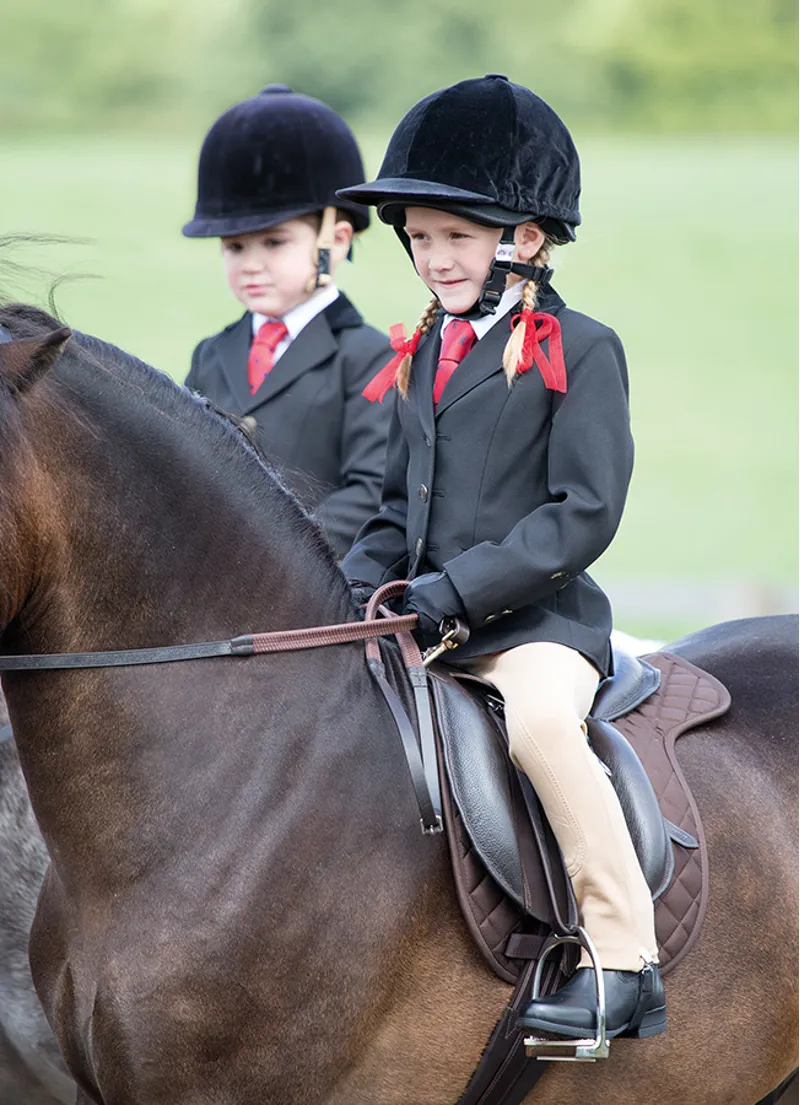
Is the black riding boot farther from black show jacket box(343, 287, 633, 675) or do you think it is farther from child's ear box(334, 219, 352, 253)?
child's ear box(334, 219, 352, 253)

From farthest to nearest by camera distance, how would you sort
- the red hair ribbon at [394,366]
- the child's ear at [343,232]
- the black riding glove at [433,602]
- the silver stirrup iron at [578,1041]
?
the child's ear at [343,232]
the red hair ribbon at [394,366]
the black riding glove at [433,602]
the silver stirrup iron at [578,1041]

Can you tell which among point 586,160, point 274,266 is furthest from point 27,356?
point 586,160

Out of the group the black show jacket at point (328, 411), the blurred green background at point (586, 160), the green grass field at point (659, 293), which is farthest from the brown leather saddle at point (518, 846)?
the blurred green background at point (586, 160)

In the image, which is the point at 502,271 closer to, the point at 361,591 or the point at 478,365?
the point at 478,365

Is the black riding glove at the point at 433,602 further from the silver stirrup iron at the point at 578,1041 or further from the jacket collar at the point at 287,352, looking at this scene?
the jacket collar at the point at 287,352

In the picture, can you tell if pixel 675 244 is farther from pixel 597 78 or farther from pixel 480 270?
pixel 480 270

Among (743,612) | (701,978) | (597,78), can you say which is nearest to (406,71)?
(597,78)

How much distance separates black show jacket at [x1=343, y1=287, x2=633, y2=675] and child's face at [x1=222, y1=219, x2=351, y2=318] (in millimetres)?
1613

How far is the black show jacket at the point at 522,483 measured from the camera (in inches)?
127

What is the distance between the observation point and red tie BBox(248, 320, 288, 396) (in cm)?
520

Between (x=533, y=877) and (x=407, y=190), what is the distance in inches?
65.0

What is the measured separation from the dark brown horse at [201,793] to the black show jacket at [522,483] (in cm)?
36

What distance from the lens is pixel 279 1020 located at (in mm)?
2965

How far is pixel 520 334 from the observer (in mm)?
3316
